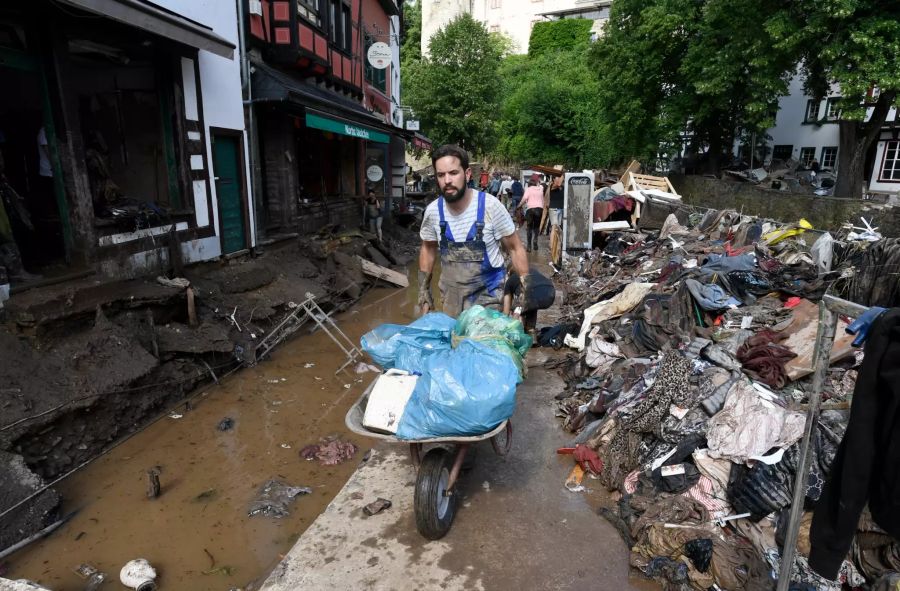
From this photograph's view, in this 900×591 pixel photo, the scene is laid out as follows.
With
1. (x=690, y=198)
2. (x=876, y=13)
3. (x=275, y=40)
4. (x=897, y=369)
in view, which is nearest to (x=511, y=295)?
(x=897, y=369)

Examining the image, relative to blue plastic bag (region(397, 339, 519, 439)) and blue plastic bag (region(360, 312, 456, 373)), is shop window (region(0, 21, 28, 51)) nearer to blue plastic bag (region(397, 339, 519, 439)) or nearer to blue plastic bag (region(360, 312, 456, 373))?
blue plastic bag (region(360, 312, 456, 373))

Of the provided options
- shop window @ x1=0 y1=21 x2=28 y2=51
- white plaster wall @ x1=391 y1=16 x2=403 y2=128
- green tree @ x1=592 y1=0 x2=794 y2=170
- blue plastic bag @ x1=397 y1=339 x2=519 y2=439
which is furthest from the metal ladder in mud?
white plaster wall @ x1=391 y1=16 x2=403 y2=128

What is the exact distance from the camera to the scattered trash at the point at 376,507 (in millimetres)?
3377

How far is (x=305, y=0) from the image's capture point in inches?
436

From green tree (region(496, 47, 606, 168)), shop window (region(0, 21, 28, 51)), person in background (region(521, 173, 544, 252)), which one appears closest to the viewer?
shop window (region(0, 21, 28, 51))

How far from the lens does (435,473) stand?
3.00m

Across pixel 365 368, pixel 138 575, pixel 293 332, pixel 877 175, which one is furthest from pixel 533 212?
pixel 877 175

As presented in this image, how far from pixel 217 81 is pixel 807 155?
28.1m

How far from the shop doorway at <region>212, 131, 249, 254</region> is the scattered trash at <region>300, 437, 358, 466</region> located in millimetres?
5174

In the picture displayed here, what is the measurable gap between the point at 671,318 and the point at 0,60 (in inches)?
293

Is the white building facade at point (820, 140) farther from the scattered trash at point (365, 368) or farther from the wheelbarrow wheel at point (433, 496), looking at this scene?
the wheelbarrow wheel at point (433, 496)

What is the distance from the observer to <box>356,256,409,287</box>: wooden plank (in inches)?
431

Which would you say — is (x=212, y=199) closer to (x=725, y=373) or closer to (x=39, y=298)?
(x=39, y=298)

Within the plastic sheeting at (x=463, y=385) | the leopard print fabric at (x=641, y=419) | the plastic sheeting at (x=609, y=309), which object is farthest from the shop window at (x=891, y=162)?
the plastic sheeting at (x=463, y=385)
